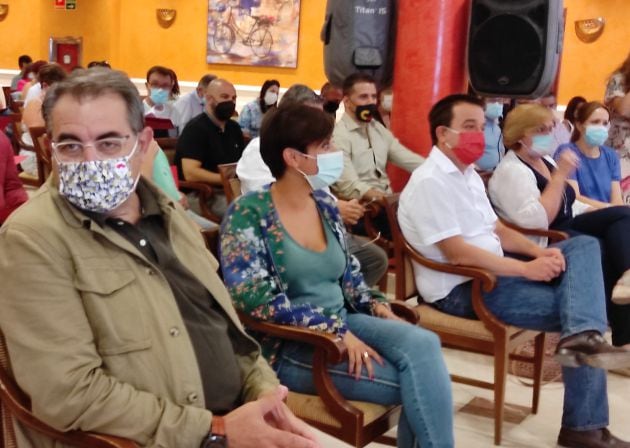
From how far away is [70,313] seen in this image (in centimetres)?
150

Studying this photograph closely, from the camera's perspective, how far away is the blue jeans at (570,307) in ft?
9.52

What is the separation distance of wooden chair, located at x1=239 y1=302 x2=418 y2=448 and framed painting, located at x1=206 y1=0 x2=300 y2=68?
9.34 meters

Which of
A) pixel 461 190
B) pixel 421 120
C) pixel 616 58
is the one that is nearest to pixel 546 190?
pixel 461 190

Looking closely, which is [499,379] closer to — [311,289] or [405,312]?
[405,312]

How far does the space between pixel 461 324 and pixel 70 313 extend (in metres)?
1.79

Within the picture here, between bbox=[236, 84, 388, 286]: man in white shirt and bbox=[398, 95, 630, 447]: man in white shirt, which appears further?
bbox=[236, 84, 388, 286]: man in white shirt

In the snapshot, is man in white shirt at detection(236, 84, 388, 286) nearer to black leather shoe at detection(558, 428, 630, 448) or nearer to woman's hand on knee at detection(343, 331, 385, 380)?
black leather shoe at detection(558, 428, 630, 448)

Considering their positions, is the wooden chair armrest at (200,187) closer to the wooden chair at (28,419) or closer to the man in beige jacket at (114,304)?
the man in beige jacket at (114,304)

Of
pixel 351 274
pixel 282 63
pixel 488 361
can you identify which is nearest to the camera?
pixel 351 274

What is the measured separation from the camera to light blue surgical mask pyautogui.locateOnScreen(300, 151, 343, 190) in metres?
2.47

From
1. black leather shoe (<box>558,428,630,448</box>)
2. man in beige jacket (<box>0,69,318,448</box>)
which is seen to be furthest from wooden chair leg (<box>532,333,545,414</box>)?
man in beige jacket (<box>0,69,318,448</box>)

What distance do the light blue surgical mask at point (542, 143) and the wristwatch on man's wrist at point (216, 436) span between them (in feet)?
8.24

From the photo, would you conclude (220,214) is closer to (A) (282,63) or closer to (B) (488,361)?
(B) (488,361)

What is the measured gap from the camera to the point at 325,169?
2.54 m
